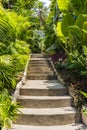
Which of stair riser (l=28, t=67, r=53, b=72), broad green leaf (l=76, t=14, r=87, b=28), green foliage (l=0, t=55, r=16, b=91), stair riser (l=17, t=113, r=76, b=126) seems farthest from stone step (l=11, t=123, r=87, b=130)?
stair riser (l=28, t=67, r=53, b=72)

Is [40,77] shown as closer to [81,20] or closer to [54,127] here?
[81,20]

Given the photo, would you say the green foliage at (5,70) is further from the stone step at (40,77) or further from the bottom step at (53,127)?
the stone step at (40,77)

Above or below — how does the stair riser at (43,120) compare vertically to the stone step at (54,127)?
above

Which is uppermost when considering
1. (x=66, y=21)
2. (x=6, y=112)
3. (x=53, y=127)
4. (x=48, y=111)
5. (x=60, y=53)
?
(x=66, y=21)

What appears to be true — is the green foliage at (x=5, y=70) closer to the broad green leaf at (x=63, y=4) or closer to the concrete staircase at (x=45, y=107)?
the concrete staircase at (x=45, y=107)

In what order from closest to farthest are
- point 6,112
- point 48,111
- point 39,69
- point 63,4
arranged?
point 6,112 → point 48,111 → point 63,4 → point 39,69

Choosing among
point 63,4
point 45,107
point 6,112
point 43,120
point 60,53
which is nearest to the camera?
point 6,112

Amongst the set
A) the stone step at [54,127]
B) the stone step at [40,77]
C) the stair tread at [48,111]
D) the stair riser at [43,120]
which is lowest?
the stone step at [54,127]

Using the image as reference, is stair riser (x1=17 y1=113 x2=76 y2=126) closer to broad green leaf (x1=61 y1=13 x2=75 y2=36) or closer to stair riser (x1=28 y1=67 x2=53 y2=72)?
broad green leaf (x1=61 y1=13 x2=75 y2=36)

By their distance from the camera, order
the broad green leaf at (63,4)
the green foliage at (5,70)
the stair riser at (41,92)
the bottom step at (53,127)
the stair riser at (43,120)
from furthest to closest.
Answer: the broad green leaf at (63,4), the stair riser at (41,92), the stair riser at (43,120), the bottom step at (53,127), the green foliage at (5,70)

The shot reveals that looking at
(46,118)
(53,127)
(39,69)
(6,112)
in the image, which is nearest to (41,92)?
(46,118)

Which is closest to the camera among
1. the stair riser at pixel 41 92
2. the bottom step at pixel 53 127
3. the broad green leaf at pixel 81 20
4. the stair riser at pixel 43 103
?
the bottom step at pixel 53 127

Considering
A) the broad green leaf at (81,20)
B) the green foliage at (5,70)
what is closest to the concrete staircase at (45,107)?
the green foliage at (5,70)

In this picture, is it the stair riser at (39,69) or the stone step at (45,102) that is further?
the stair riser at (39,69)
